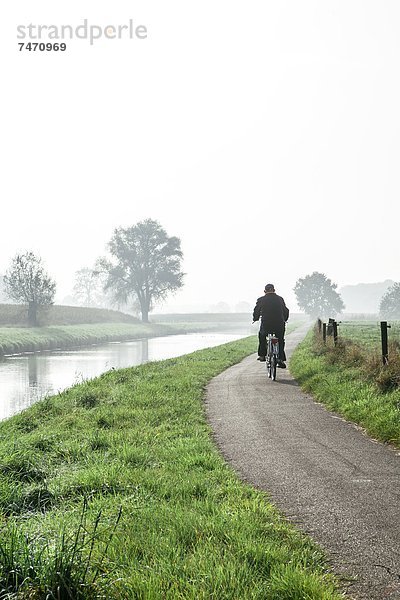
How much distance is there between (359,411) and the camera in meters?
9.15

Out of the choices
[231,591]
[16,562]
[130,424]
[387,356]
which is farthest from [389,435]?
[16,562]

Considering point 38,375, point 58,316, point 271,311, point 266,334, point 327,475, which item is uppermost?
point 271,311

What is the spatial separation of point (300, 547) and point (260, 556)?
1.35ft

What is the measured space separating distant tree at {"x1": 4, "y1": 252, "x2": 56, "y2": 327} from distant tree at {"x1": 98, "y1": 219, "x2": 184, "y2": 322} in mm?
18755

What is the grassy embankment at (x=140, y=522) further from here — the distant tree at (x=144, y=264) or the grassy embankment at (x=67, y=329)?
the distant tree at (x=144, y=264)

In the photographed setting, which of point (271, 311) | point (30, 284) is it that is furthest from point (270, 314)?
point (30, 284)

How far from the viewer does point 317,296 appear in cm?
12644

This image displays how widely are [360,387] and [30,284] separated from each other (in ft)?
162

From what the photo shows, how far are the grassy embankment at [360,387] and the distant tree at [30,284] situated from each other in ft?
148

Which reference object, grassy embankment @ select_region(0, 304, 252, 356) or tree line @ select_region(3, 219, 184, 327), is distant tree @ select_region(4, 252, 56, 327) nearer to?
grassy embankment @ select_region(0, 304, 252, 356)

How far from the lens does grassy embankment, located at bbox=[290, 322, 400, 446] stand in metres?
8.22

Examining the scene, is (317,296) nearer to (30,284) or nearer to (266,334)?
(30,284)

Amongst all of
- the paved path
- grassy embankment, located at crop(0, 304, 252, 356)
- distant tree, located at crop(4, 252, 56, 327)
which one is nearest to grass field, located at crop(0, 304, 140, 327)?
grassy embankment, located at crop(0, 304, 252, 356)

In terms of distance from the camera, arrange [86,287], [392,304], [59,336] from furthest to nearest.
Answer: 1. [86,287]
2. [392,304]
3. [59,336]
